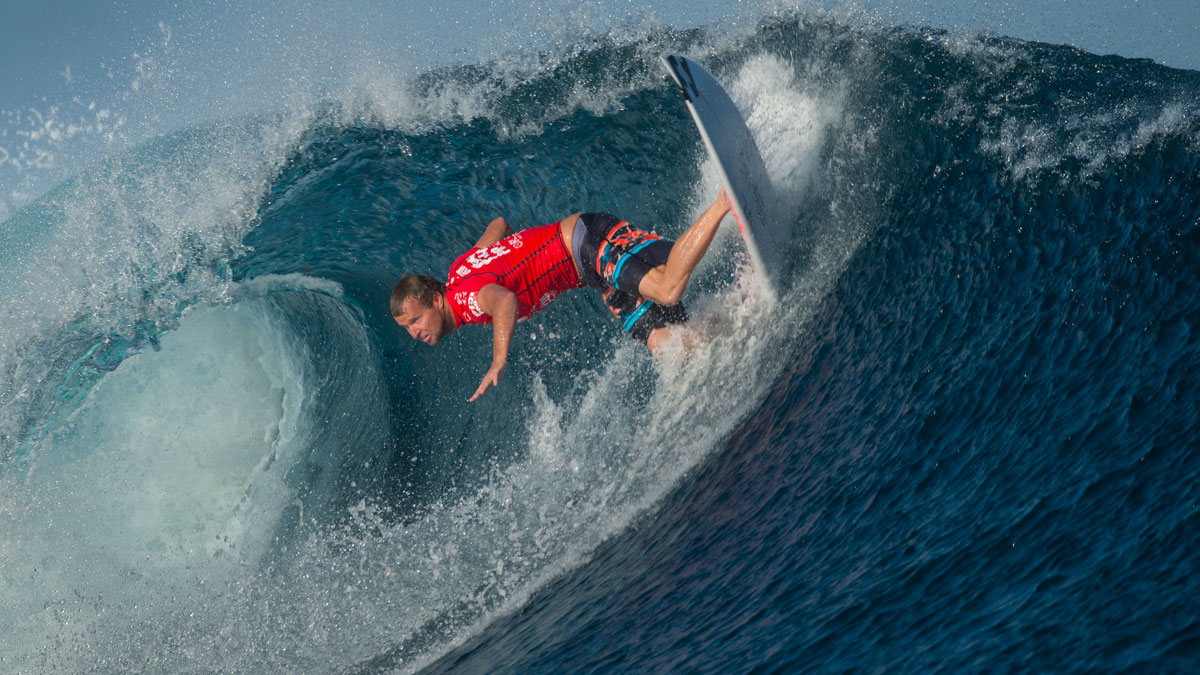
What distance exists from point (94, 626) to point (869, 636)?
5240 millimetres

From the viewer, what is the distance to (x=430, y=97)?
6.79 meters

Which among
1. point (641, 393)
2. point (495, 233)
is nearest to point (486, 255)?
point (495, 233)

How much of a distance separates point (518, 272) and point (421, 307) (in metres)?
0.55

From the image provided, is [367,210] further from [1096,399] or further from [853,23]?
[1096,399]

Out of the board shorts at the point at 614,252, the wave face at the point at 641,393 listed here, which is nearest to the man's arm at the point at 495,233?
the board shorts at the point at 614,252

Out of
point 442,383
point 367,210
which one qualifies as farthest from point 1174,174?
point 367,210

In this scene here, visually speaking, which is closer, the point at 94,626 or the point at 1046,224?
the point at 1046,224

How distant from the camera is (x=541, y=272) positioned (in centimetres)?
414

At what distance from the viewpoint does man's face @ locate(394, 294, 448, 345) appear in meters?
3.75

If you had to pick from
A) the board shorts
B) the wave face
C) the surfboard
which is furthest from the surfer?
the wave face

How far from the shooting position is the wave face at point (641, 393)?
7.91 ft

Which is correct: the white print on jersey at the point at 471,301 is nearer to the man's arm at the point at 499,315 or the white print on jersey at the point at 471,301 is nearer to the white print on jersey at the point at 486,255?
the man's arm at the point at 499,315

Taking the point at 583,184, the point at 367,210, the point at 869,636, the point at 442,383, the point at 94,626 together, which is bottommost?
the point at 869,636

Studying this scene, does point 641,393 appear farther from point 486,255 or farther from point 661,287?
point 486,255
